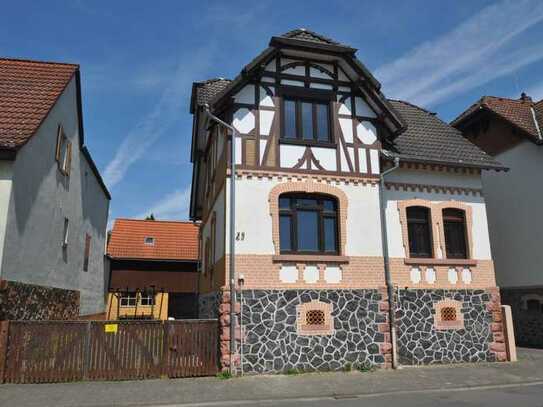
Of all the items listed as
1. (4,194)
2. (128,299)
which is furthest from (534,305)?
(128,299)

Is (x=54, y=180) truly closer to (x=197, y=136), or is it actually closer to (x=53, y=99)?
(x=53, y=99)

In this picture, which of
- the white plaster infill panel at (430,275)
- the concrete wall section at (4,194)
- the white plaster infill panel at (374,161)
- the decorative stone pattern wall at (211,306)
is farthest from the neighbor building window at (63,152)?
the white plaster infill panel at (430,275)

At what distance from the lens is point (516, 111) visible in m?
19.4

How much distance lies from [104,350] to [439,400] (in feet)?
25.7

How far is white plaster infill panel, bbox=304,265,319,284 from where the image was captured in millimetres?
12195

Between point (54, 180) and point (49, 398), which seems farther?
point (54, 180)

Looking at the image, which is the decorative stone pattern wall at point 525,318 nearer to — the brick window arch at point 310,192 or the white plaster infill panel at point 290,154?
the brick window arch at point 310,192

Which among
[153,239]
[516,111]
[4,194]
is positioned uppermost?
[516,111]

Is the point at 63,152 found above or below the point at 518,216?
above

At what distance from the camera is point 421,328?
12.9 m

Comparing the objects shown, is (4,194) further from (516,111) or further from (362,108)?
(516,111)

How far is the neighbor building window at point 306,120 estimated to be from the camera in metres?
13.3

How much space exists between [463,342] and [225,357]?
Result: 7.26 metres

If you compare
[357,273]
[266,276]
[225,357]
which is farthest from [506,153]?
[225,357]
